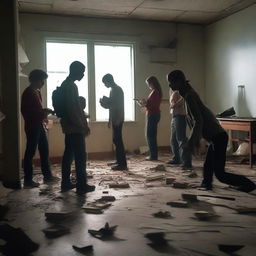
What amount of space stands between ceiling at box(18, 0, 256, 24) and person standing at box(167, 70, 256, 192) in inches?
121

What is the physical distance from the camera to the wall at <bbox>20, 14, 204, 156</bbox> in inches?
271

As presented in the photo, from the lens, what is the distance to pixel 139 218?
3.04 m

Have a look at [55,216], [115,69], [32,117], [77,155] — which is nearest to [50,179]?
[32,117]

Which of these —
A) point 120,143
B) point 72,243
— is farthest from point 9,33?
point 72,243

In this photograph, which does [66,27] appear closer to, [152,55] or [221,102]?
[152,55]

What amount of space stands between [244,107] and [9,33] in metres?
4.40

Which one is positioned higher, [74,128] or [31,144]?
[74,128]

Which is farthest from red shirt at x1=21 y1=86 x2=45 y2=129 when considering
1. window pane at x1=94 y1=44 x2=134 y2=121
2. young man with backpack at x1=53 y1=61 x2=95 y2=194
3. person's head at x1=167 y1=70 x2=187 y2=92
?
window pane at x1=94 y1=44 x2=134 y2=121

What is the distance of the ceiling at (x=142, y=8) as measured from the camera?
249 inches

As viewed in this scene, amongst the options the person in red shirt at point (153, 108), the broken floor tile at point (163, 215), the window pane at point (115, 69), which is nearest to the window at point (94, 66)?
the window pane at point (115, 69)

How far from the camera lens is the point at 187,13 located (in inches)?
279

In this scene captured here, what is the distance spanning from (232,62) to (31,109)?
4299mm

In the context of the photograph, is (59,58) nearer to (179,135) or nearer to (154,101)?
(154,101)

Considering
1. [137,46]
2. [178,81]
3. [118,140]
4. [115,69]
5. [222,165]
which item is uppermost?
[137,46]
